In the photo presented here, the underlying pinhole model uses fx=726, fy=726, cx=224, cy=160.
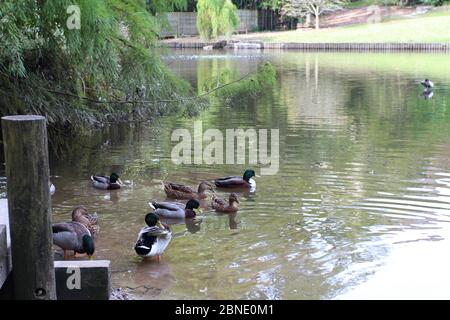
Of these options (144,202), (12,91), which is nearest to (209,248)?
(144,202)

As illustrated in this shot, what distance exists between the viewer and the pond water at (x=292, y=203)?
255 inches

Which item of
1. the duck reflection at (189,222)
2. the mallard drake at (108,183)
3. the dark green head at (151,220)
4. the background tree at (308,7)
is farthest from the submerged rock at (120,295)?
the background tree at (308,7)

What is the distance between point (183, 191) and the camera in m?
9.43

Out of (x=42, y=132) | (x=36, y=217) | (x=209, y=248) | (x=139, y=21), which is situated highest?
(x=139, y=21)

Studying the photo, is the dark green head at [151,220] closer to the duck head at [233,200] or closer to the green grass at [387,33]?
the duck head at [233,200]

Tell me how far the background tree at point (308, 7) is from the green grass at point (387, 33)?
1785 millimetres

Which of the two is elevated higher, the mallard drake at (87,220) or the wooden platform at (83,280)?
the wooden platform at (83,280)

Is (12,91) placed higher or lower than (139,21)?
lower

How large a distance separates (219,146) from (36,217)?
8866 millimetres

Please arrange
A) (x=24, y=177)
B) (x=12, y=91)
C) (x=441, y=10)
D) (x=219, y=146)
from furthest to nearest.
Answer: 1. (x=441, y=10)
2. (x=219, y=146)
3. (x=12, y=91)
4. (x=24, y=177)

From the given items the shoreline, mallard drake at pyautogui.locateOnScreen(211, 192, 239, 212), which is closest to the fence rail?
the shoreline

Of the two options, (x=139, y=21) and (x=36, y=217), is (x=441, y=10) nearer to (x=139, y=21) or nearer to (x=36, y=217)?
(x=139, y=21)

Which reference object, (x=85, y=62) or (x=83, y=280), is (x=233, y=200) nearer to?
(x=83, y=280)

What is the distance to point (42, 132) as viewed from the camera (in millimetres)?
4531
